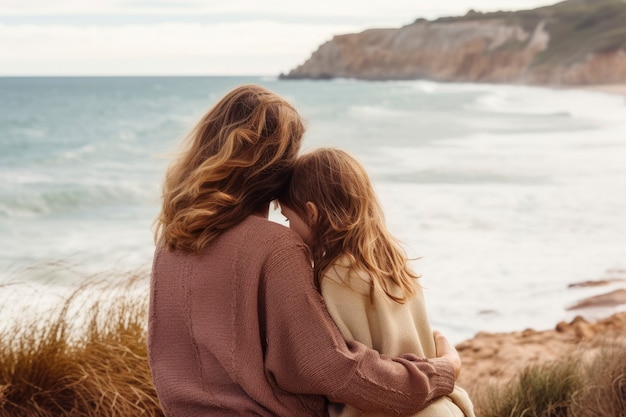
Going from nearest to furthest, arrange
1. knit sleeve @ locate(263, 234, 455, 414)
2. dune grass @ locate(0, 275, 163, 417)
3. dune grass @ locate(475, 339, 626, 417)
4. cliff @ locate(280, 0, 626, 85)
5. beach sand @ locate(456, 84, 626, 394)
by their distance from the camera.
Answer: knit sleeve @ locate(263, 234, 455, 414) → dune grass @ locate(0, 275, 163, 417) → dune grass @ locate(475, 339, 626, 417) → beach sand @ locate(456, 84, 626, 394) → cliff @ locate(280, 0, 626, 85)

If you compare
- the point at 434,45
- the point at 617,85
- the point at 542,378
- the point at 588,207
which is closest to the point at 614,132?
the point at 588,207

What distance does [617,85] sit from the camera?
59.2 m

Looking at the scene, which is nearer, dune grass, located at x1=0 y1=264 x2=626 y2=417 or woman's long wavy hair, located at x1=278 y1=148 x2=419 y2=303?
woman's long wavy hair, located at x1=278 y1=148 x2=419 y2=303

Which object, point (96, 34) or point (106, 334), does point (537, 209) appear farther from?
point (96, 34)

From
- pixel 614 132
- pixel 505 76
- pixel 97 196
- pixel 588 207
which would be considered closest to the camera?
pixel 588 207

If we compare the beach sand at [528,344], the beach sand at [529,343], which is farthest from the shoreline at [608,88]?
the beach sand at [528,344]

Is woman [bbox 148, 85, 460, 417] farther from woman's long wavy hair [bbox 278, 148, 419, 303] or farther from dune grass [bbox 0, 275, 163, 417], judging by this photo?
dune grass [bbox 0, 275, 163, 417]

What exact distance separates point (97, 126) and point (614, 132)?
814 inches

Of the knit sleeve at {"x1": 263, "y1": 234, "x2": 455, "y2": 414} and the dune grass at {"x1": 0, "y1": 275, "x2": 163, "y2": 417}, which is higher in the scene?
the knit sleeve at {"x1": 263, "y1": 234, "x2": 455, "y2": 414}

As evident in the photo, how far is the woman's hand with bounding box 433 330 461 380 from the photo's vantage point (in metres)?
2.46

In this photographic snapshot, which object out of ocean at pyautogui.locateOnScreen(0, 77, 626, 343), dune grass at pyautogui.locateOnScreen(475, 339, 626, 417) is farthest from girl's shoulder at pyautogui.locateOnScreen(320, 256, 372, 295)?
dune grass at pyautogui.locateOnScreen(475, 339, 626, 417)

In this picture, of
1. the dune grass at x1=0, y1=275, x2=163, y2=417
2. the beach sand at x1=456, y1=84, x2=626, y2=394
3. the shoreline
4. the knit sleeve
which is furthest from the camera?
the shoreline

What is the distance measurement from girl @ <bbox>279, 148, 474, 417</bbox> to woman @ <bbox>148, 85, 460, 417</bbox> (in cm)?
5

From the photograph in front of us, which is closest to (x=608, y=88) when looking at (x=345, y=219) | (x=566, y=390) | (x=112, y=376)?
(x=566, y=390)
